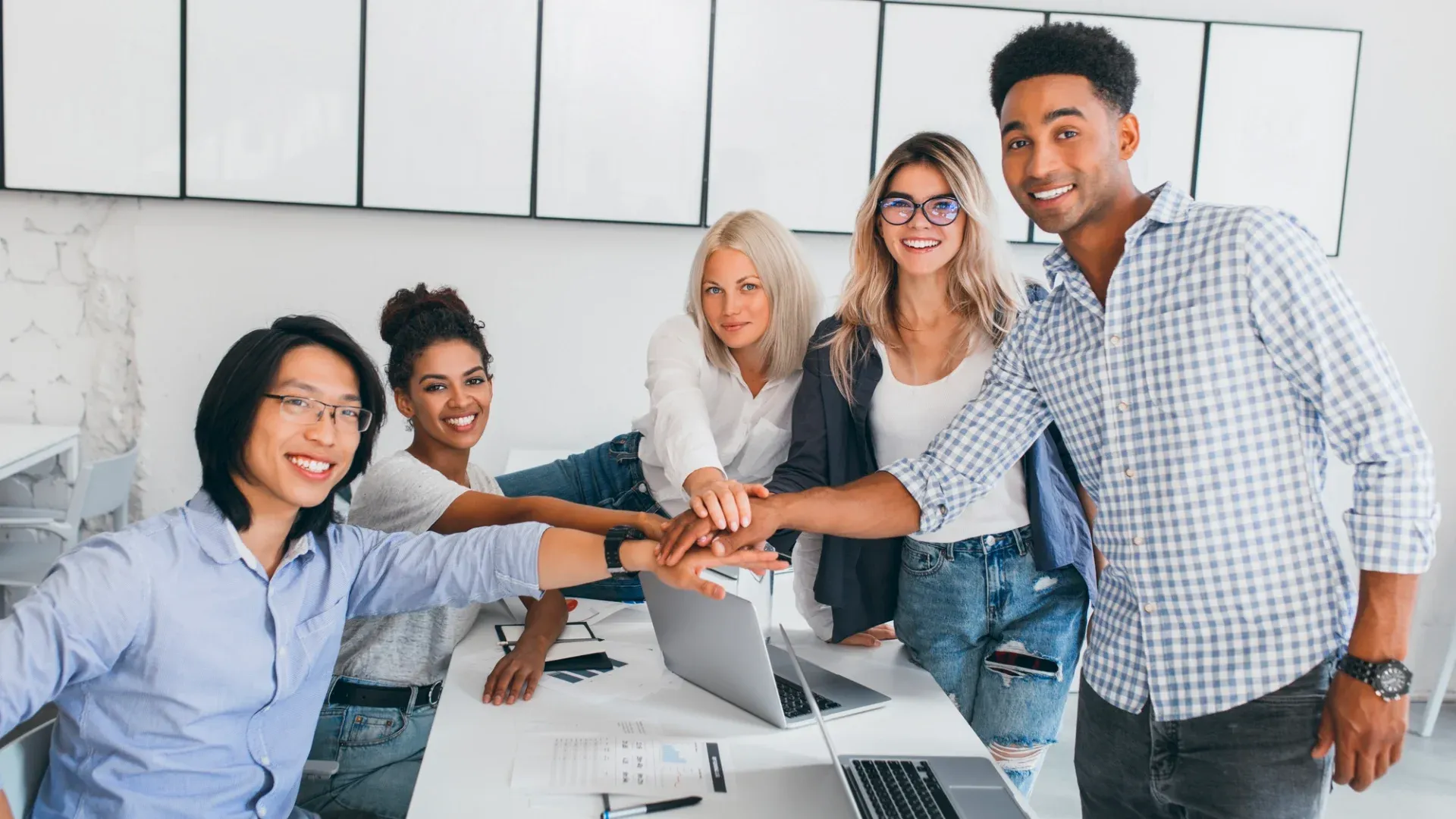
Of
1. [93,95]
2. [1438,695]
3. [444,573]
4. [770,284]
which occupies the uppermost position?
[93,95]

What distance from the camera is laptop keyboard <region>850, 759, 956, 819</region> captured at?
126 cm

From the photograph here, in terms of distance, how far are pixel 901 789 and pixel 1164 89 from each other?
10.7ft

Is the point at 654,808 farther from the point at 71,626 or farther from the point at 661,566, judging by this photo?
the point at 71,626

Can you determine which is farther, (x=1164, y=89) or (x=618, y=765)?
(x=1164, y=89)

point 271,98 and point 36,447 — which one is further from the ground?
point 271,98

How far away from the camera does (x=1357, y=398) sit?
121 centimetres

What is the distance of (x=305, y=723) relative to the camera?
1512 millimetres

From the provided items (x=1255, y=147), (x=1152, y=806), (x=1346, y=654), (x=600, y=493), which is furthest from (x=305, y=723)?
(x=1255, y=147)

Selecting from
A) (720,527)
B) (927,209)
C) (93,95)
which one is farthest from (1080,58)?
(93,95)

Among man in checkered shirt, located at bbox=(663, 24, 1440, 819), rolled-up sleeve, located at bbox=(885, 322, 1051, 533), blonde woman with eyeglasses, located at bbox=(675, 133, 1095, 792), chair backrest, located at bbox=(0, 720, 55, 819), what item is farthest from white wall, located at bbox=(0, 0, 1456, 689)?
chair backrest, located at bbox=(0, 720, 55, 819)

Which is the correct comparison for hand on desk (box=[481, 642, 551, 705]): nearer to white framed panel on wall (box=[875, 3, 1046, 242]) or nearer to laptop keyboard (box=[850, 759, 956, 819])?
laptop keyboard (box=[850, 759, 956, 819])

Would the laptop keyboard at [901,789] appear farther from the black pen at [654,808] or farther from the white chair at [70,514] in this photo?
the white chair at [70,514]

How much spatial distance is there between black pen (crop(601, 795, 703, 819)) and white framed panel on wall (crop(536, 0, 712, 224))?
2596 mm

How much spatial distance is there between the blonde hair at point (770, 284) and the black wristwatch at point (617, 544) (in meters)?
0.54
